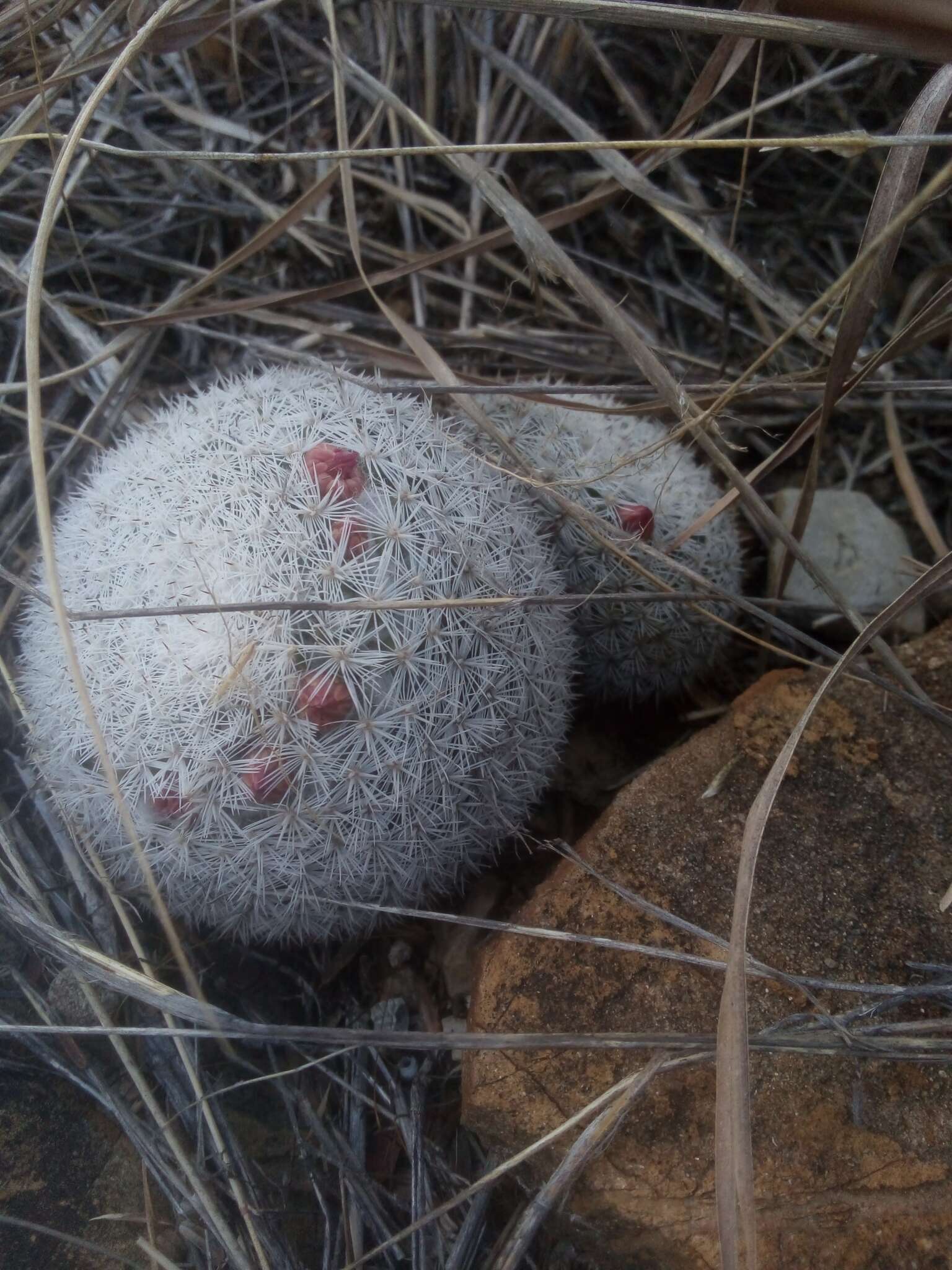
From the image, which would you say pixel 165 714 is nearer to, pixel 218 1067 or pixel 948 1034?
pixel 218 1067

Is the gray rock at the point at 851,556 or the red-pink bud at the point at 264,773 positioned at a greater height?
the red-pink bud at the point at 264,773

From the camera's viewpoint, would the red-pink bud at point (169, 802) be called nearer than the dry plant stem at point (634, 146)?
No

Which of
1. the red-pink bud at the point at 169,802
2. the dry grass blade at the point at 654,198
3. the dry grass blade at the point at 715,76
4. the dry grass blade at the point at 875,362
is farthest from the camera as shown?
the dry grass blade at the point at 654,198

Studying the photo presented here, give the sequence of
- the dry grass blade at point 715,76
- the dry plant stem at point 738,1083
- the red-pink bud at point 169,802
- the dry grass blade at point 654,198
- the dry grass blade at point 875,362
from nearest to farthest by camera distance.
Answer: the dry plant stem at point 738,1083 < the red-pink bud at point 169,802 < the dry grass blade at point 875,362 < the dry grass blade at point 715,76 < the dry grass blade at point 654,198

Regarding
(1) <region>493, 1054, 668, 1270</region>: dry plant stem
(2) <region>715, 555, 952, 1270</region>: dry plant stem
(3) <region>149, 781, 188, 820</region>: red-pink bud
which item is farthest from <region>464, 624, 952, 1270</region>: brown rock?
(3) <region>149, 781, 188, 820</region>: red-pink bud

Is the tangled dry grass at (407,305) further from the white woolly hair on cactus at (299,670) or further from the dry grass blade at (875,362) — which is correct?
the white woolly hair on cactus at (299,670)

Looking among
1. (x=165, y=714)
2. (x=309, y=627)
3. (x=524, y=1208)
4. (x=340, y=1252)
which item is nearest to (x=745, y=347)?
(x=309, y=627)

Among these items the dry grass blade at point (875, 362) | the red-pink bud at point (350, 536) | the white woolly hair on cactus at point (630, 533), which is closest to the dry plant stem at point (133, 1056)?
the red-pink bud at point (350, 536)

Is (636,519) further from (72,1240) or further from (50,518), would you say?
(72,1240)

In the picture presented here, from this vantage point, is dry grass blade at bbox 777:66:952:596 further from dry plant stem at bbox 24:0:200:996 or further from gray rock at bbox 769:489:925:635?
dry plant stem at bbox 24:0:200:996
